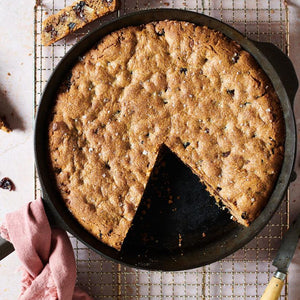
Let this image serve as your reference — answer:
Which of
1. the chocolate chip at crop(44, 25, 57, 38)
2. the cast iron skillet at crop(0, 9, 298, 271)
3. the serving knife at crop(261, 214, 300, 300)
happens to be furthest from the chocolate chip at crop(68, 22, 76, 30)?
the serving knife at crop(261, 214, 300, 300)

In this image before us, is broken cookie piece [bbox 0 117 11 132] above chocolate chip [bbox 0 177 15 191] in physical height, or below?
above

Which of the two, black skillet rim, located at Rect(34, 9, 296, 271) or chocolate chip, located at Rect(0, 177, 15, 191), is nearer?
black skillet rim, located at Rect(34, 9, 296, 271)

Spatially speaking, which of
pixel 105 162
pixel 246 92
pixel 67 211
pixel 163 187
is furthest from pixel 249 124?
pixel 67 211

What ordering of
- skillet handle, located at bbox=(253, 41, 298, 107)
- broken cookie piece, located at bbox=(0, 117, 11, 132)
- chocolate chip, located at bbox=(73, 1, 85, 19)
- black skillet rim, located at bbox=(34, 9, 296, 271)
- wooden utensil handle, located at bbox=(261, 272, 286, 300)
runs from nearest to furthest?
black skillet rim, located at bbox=(34, 9, 296, 271)
skillet handle, located at bbox=(253, 41, 298, 107)
wooden utensil handle, located at bbox=(261, 272, 286, 300)
chocolate chip, located at bbox=(73, 1, 85, 19)
broken cookie piece, located at bbox=(0, 117, 11, 132)

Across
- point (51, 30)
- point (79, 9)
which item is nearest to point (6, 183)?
point (51, 30)

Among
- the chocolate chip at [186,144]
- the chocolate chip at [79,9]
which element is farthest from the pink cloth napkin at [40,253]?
the chocolate chip at [79,9]

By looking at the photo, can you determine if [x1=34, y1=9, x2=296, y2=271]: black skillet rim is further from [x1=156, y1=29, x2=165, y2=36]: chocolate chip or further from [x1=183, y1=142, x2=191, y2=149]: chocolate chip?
[x1=183, y1=142, x2=191, y2=149]: chocolate chip

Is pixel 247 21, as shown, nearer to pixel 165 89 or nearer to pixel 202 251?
pixel 165 89
